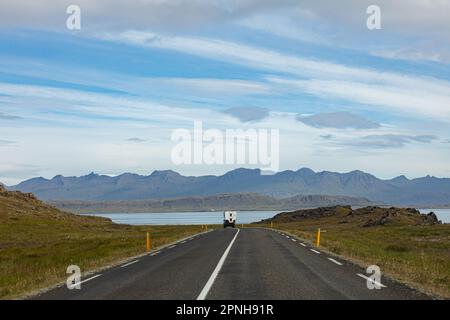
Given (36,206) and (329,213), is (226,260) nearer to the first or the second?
(36,206)

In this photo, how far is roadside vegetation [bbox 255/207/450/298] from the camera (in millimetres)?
17611

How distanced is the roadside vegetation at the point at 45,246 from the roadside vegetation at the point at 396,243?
1055 centimetres

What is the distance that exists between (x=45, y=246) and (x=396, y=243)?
3109cm

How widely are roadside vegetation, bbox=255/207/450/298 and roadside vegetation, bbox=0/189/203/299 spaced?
10.5 metres

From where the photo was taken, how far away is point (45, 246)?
4719cm
